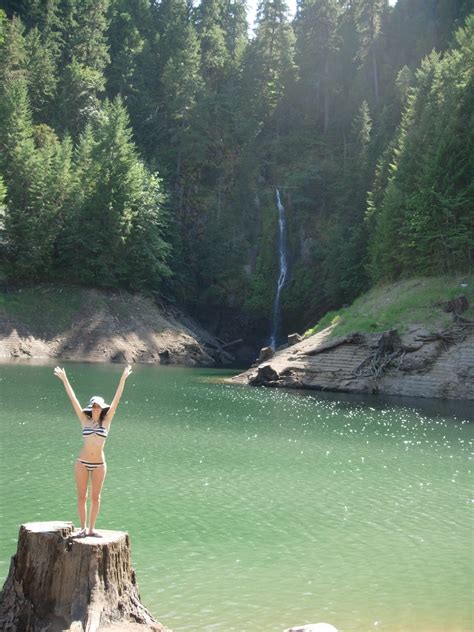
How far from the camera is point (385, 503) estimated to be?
15555 mm

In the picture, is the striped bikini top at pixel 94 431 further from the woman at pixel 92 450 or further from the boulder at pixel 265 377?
the boulder at pixel 265 377

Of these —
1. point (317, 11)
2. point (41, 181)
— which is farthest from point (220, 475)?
point (317, 11)

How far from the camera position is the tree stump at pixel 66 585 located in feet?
24.2

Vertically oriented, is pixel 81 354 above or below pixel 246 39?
below

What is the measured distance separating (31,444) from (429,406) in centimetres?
2229

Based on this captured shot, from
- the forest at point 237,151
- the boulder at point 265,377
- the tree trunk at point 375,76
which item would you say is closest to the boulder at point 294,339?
the boulder at point 265,377

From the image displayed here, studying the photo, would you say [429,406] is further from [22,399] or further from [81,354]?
[81,354]

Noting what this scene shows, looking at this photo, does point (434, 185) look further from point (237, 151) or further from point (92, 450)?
point (92, 450)

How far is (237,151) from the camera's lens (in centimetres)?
8169

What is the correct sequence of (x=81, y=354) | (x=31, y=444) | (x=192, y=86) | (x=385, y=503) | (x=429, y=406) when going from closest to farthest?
(x=385, y=503)
(x=31, y=444)
(x=429, y=406)
(x=81, y=354)
(x=192, y=86)

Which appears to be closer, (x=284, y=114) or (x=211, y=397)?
(x=211, y=397)

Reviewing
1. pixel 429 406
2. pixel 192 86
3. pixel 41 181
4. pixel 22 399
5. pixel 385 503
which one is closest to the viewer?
pixel 385 503

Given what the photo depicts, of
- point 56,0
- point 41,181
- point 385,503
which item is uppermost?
point 56,0

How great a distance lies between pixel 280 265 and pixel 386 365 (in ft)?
107
